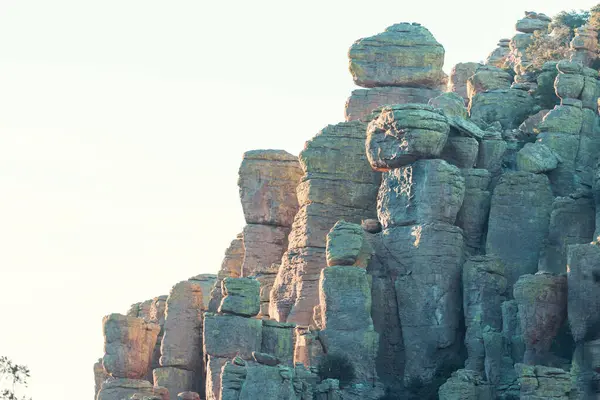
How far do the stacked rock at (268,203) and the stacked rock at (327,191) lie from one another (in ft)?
7.94

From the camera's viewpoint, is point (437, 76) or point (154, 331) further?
point (437, 76)

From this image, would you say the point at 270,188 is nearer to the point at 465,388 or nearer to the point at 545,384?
the point at 465,388

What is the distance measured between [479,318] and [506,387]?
4.39 meters

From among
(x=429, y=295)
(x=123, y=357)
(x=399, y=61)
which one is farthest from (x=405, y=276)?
(x=399, y=61)

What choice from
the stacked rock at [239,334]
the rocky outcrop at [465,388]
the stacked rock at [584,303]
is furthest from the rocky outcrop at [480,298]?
the stacked rock at [239,334]

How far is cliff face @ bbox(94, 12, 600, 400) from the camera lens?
3374 inches

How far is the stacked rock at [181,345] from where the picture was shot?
9569 cm

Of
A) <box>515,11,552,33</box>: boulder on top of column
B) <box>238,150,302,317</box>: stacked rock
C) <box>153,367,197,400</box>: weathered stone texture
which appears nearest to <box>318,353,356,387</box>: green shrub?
<box>153,367,197,400</box>: weathered stone texture

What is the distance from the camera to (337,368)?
88938 mm

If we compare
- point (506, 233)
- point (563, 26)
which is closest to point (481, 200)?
point (506, 233)

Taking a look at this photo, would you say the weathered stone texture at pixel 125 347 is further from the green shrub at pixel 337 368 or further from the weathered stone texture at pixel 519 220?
the weathered stone texture at pixel 519 220

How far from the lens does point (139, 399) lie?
8988cm

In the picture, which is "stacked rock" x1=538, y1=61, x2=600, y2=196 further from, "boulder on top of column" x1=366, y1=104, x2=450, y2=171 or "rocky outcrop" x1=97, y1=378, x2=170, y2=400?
"rocky outcrop" x1=97, y1=378, x2=170, y2=400

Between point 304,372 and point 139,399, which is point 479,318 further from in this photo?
point 139,399
